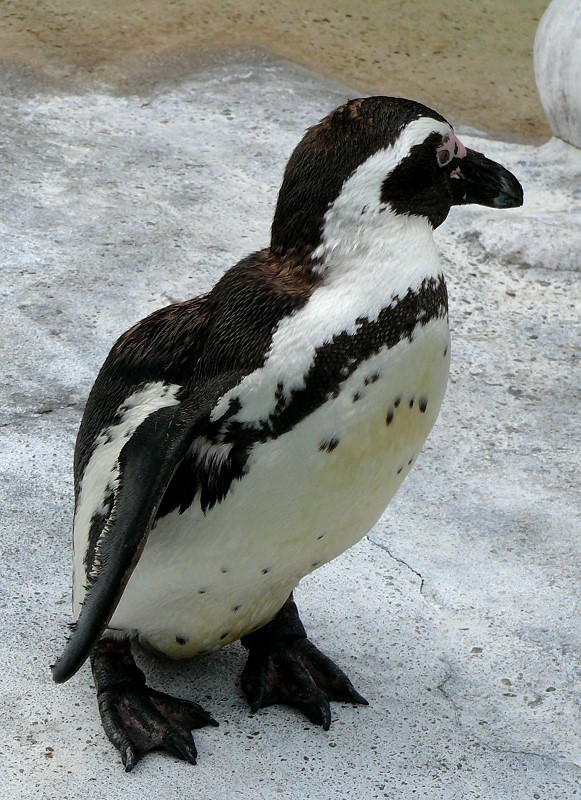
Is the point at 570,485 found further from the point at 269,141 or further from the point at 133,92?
the point at 133,92

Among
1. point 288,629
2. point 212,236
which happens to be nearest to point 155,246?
point 212,236

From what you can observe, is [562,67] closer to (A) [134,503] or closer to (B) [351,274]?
(B) [351,274]

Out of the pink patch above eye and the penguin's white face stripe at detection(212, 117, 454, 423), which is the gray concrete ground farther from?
the pink patch above eye

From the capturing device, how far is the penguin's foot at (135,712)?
2.04m

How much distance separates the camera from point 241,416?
1.81 m

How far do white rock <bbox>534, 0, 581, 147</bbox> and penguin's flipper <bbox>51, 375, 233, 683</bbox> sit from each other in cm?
322

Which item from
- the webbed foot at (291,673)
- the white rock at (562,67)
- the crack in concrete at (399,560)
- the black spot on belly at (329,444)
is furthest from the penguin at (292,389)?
the white rock at (562,67)

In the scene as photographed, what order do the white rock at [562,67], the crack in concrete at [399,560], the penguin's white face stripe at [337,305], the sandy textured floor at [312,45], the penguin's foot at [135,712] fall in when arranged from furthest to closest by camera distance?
the sandy textured floor at [312,45]
the white rock at [562,67]
the crack in concrete at [399,560]
the penguin's foot at [135,712]
the penguin's white face stripe at [337,305]

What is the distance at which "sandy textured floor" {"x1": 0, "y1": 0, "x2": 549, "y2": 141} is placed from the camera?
5.11 meters

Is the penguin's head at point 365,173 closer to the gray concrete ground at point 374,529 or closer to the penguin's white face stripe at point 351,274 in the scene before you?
the penguin's white face stripe at point 351,274

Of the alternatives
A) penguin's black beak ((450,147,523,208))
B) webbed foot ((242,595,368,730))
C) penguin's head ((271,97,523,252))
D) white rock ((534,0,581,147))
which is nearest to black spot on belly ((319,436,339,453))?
penguin's head ((271,97,523,252))

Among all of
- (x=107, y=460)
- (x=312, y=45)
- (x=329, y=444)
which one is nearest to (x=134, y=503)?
(x=107, y=460)

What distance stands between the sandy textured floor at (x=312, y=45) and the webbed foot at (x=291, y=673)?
3178mm

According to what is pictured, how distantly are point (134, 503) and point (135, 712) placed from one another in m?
0.46
